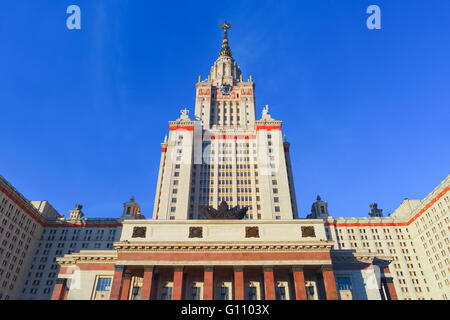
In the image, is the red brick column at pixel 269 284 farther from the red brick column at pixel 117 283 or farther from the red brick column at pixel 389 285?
the red brick column at pixel 117 283

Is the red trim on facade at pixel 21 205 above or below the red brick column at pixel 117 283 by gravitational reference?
above

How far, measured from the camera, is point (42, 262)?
Result: 321 ft

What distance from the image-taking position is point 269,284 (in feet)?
147

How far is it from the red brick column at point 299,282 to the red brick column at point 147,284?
21.2 metres

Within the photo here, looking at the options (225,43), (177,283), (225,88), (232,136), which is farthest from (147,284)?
(225,43)

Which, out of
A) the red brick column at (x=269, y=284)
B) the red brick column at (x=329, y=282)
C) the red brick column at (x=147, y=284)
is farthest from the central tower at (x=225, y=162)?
the red brick column at (x=269, y=284)

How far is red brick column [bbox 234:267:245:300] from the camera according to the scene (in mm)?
44625

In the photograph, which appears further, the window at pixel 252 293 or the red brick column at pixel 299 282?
the window at pixel 252 293

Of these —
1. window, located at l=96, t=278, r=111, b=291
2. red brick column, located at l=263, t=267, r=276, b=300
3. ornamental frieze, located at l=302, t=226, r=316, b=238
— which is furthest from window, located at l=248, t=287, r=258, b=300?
window, located at l=96, t=278, r=111, b=291

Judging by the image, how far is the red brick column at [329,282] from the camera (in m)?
44.0

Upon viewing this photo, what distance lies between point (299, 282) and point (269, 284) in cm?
441

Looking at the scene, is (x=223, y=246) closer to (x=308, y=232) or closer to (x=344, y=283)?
(x=308, y=232)

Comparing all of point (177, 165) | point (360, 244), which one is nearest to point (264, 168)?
point (177, 165)
